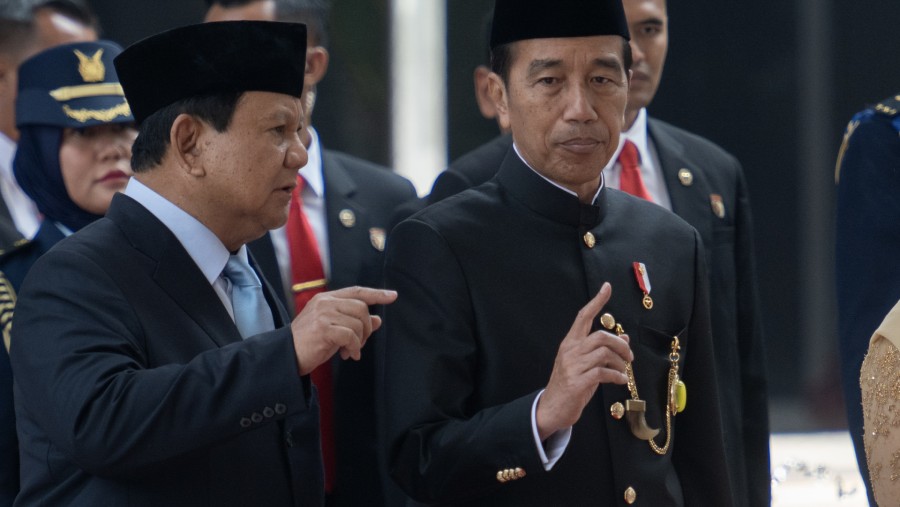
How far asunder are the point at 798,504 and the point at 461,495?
99.5 inches

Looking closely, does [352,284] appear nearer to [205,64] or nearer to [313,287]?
[313,287]

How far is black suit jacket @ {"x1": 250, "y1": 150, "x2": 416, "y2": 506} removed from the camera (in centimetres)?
318

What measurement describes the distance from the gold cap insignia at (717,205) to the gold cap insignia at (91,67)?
54.8 inches

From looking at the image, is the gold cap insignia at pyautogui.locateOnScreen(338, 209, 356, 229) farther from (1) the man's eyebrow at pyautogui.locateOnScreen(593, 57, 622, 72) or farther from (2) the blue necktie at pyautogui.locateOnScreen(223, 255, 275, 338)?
(1) the man's eyebrow at pyautogui.locateOnScreen(593, 57, 622, 72)

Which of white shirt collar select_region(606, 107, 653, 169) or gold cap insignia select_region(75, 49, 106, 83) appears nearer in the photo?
gold cap insignia select_region(75, 49, 106, 83)

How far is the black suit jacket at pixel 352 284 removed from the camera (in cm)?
318

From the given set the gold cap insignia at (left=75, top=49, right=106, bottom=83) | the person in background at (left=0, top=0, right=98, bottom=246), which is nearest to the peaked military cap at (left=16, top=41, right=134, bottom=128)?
the gold cap insignia at (left=75, top=49, right=106, bottom=83)

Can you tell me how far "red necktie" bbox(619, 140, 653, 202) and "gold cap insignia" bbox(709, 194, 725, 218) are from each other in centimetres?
14

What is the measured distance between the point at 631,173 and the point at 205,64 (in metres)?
1.25

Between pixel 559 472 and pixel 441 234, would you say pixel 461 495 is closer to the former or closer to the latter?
pixel 559 472

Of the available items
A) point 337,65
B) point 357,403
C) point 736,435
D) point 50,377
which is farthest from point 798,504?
point 50,377

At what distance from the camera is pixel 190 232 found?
7.79 feet

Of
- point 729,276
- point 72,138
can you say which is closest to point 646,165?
point 729,276

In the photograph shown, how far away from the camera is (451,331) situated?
2443 millimetres
